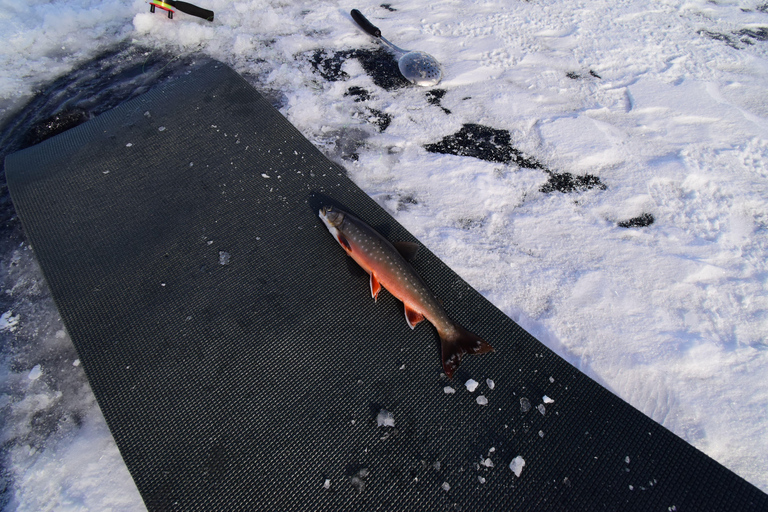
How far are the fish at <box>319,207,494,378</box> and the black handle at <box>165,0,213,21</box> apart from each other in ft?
9.99

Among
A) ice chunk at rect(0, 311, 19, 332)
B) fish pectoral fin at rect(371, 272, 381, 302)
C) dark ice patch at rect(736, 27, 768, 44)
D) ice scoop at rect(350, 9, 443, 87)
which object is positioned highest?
dark ice patch at rect(736, 27, 768, 44)

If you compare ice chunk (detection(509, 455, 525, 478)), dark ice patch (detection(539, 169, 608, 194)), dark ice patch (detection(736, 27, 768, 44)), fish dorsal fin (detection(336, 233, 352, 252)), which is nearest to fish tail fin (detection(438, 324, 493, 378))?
ice chunk (detection(509, 455, 525, 478))

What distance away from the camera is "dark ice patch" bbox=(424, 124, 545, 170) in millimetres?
3164

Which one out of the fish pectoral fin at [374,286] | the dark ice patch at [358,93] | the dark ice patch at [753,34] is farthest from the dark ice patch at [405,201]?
the dark ice patch at [753,34]

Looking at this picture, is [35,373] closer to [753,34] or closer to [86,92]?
[86,92]

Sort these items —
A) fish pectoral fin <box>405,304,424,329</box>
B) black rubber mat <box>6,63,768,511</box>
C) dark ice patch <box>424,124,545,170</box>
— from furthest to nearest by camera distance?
dark ice patch <box>424,124,545,170</box> < fish pectoral fin <box>405,304,424,329</box> < black rubber mat <box>6,63,768,511</box>

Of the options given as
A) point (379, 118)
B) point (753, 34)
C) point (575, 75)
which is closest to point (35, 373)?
point (379, 118)

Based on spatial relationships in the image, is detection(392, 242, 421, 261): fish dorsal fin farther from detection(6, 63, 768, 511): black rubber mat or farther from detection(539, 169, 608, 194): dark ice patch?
detection(539, 169, 608, 194): dark ice patch

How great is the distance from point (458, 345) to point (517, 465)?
0.58 m

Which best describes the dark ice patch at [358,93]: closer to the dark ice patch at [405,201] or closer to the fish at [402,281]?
the dark ice patch at [405,201]

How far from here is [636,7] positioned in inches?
178

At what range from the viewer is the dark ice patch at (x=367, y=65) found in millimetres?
3783

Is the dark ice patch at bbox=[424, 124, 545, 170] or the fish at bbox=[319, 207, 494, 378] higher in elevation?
the dark ice patch at bbox=[424, 124, 545, 170]

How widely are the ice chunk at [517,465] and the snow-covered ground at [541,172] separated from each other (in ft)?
2.17
